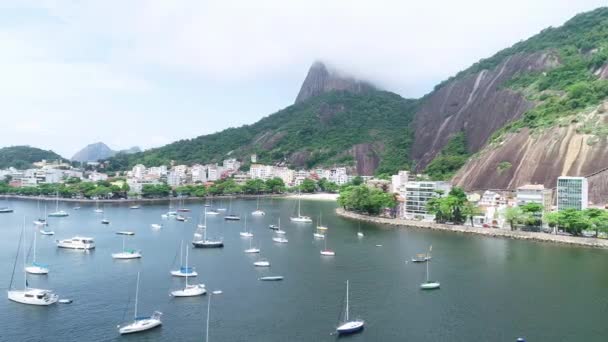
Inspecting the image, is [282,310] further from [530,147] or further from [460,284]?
[530,147]

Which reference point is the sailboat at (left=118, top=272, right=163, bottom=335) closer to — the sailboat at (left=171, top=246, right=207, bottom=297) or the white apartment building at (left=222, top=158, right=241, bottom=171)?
the sailboat at (left=171, top=246, right=207, bottom=297)

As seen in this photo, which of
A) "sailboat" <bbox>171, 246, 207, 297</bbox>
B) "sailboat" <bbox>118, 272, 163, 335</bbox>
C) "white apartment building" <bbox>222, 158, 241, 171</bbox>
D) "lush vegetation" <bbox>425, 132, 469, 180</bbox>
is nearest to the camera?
"sailboat" <bbox>118, 272, 163, 335</bbox>

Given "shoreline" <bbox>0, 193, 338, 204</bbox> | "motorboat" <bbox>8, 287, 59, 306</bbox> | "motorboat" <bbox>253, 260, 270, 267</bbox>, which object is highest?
"shoreline" <bbox>0, 193, 338, 204</bbox>

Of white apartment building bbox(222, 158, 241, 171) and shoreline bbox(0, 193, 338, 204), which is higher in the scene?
white apartment building bbox(222, 158, 241, 171)

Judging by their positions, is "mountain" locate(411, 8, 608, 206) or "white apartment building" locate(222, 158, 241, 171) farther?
"white apartment building" locate(222, 158, 241, 171)

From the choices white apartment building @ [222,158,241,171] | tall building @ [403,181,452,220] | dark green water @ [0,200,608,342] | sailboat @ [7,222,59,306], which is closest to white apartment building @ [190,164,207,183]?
white apartment building @ [222,158,241,171]

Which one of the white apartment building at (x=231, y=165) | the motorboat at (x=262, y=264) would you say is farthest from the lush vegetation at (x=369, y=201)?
the white apartment building at (x=231, y=165)

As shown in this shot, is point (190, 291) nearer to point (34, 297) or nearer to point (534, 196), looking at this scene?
point (34, 297)
